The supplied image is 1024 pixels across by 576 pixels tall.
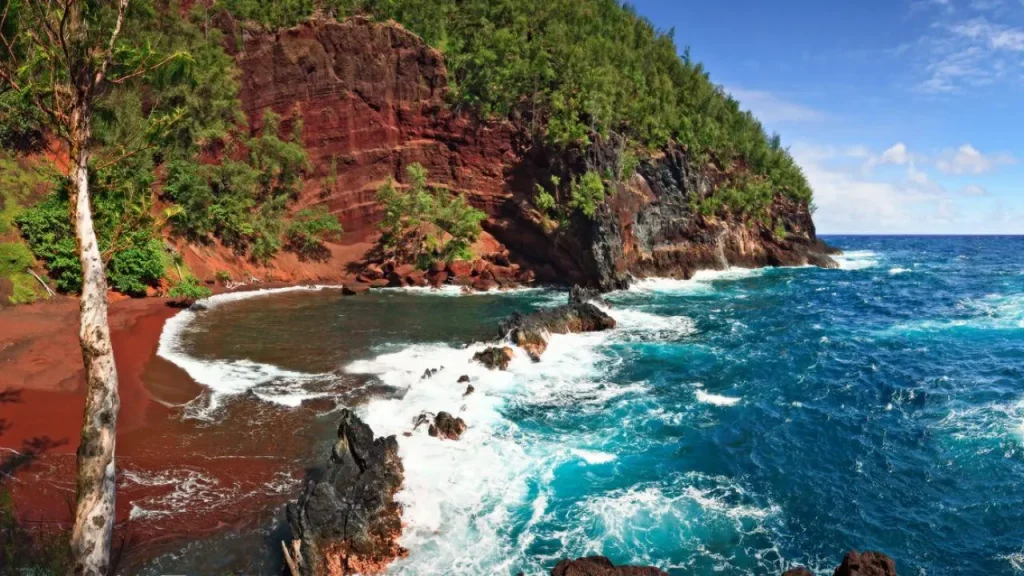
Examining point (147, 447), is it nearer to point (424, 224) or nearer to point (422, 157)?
point (424, 224)

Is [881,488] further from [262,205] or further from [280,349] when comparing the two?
[262,205]

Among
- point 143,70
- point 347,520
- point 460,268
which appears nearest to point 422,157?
point 460,268

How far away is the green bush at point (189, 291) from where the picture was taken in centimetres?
3303

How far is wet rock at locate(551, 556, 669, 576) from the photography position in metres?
9.73

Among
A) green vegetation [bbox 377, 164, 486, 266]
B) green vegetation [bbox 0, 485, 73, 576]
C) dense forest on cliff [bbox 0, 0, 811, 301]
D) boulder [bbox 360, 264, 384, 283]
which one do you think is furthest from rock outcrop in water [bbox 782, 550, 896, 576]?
boulder [bbox 360, 264, 384, 283]

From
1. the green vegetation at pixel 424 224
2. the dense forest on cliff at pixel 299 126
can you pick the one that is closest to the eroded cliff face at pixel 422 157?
the dense forest on cliff at pixel 299 126

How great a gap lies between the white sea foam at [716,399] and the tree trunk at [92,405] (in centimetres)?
1856

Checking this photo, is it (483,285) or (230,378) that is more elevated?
(483,285)

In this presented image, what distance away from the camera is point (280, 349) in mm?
24953

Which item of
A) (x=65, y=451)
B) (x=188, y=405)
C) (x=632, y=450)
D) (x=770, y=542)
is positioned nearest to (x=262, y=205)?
(x=188, y=405)

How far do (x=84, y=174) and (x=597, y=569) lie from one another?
1096 centimetres

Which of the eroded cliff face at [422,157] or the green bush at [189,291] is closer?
the green bush at [189,291]

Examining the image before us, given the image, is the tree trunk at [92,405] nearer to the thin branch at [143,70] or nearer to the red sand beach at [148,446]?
the thin branch at [143,70]

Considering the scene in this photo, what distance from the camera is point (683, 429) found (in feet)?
59.9
